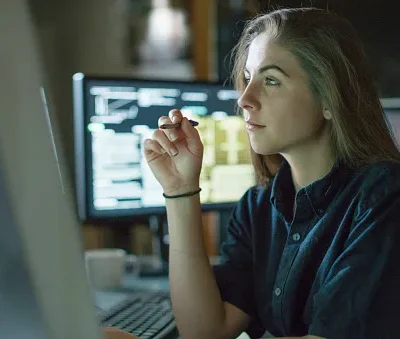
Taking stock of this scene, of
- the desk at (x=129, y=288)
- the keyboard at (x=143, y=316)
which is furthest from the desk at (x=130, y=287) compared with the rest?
the keyboard at (x=143, y=316)

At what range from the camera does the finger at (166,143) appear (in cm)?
117

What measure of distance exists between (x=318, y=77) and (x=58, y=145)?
71 cm

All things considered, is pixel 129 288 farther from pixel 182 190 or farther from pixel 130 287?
pixel 182 190

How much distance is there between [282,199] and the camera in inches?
45.7

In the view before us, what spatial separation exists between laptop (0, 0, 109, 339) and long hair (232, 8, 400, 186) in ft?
2.32

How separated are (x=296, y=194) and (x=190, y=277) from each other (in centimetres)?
23

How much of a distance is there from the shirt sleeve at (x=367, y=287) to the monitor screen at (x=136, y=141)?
0.76 meters

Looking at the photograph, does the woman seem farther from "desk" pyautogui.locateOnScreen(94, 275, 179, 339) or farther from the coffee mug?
the coffee mug

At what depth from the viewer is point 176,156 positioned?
3.86ft

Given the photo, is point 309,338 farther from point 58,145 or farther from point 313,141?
point 58,145

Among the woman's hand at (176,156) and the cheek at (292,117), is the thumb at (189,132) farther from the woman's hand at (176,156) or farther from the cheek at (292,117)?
the cheek at (292,117)

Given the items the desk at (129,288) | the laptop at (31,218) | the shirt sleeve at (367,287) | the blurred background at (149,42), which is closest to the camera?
the laptop at (31,218)

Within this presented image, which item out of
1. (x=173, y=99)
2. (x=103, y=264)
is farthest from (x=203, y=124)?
(x=103, y=264)

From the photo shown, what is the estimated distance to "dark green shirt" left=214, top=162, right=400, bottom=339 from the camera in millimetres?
874
